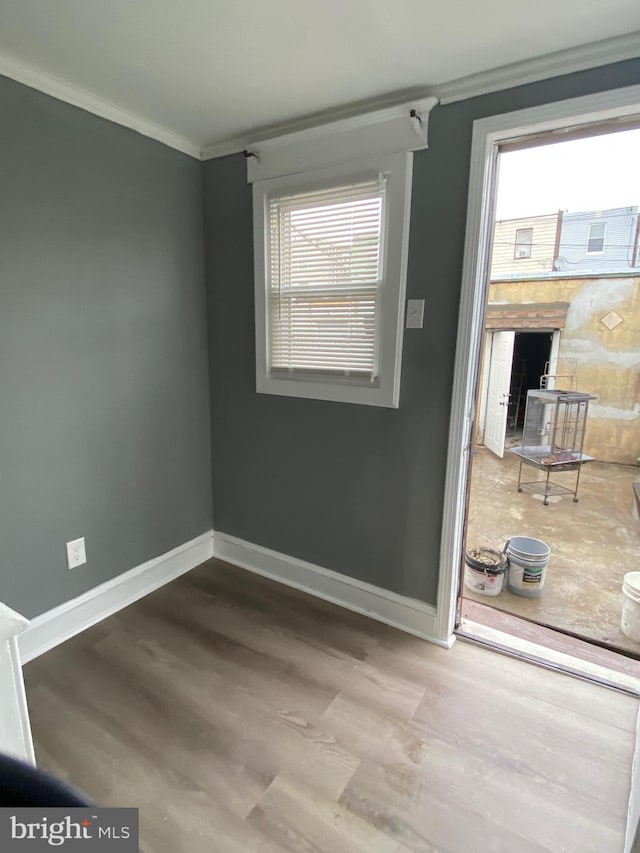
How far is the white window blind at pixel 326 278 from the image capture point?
1949 millimetres

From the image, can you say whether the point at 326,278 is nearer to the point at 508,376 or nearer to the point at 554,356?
the point at 508,376

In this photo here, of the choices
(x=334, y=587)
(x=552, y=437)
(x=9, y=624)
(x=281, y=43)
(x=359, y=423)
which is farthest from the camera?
(x=552, y=437)

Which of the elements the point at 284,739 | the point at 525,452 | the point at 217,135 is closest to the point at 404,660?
the point at 284,739

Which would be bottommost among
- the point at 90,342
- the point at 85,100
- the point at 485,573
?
the point at 485,573

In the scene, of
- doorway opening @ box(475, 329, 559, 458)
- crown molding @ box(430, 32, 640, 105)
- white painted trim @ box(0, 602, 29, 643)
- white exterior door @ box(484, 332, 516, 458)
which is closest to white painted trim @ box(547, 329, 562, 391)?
doorway opening @ box(475, 329, 559, 458)

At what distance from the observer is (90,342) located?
1950mm

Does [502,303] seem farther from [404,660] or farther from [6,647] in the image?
[6,647]

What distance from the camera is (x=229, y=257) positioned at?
235cm

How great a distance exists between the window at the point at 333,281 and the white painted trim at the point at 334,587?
937 millimetres

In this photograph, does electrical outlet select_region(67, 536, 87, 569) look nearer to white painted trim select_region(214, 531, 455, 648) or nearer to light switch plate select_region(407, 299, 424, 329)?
white painted trim select_region(214, 531, 455, 648)

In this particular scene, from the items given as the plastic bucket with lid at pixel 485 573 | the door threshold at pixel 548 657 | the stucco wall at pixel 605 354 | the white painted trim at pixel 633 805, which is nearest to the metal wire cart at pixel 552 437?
the stucco wall at pixel 605 354

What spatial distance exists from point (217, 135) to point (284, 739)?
8.58 feet

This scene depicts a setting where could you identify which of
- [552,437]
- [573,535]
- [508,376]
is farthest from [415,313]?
[508,376]

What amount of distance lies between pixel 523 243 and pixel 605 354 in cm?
259
